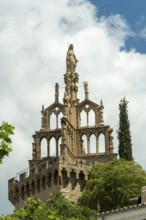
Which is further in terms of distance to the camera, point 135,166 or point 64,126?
point 64,126

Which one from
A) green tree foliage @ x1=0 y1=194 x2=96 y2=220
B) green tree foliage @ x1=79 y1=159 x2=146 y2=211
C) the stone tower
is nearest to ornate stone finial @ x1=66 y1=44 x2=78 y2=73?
the stone tower

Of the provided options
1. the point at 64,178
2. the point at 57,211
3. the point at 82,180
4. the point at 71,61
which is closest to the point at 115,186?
the point at 82,180

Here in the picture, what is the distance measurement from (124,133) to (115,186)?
15.6 meters

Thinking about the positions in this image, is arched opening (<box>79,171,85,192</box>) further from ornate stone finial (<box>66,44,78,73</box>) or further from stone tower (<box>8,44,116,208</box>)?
ornate stone finial (<box>66,44,78,73</box>)

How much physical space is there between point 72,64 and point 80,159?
20962 mm

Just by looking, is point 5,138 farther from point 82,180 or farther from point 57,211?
point 82,180

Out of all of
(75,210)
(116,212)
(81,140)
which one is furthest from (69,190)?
(116,212)

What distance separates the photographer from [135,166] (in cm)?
10106

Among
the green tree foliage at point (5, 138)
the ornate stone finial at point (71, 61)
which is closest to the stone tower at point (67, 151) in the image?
the ornate stone finial at point (71, 61)

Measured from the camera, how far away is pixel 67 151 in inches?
4540

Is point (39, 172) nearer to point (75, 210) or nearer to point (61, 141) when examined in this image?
point (61, 141)

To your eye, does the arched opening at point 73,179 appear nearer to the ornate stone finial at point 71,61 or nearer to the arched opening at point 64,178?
the arched opening at point 64,178

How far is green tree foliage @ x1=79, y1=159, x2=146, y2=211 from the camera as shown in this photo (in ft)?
317

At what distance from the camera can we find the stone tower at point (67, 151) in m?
109
